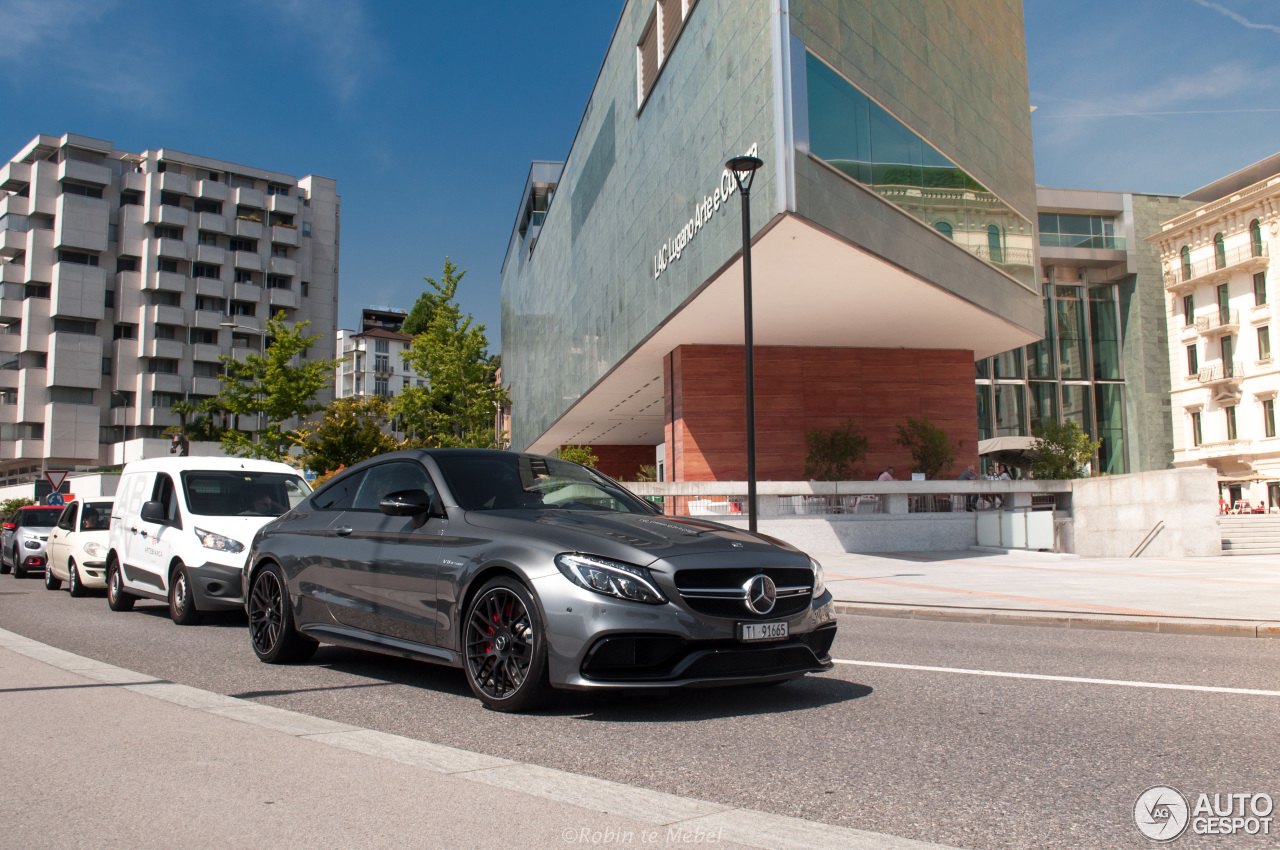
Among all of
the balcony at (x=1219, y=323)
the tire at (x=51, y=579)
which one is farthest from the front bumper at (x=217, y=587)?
the balcony at (x=1219, y=323)

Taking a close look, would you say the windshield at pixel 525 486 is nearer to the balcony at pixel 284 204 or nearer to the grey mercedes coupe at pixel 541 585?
the grey mercedes coupe at pixel 541 585

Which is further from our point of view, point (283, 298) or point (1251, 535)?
point (283, 298)

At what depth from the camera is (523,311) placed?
62156 millimetres

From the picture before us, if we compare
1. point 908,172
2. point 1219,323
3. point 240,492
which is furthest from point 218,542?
point 1219,323

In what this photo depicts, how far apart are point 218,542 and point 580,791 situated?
796 cm

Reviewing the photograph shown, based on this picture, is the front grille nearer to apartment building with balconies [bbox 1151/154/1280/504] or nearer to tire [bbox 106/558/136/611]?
tire [bbox 106/558/136/611]

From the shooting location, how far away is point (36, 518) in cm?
2322

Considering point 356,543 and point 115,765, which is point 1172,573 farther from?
point 115,765

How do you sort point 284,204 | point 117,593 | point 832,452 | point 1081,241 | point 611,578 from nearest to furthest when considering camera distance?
point 611,578 < point 117,593 < point 832,452 < point 1081,241 < point 284,204

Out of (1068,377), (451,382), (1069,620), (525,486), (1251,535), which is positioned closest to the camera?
(525,486)

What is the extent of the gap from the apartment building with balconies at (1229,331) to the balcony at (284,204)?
69.3m

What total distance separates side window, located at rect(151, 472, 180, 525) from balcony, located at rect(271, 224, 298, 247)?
79.4m

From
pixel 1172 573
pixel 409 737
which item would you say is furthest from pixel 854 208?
pixel 409 737

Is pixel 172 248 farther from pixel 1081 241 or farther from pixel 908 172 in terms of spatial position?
pixel 908 172
